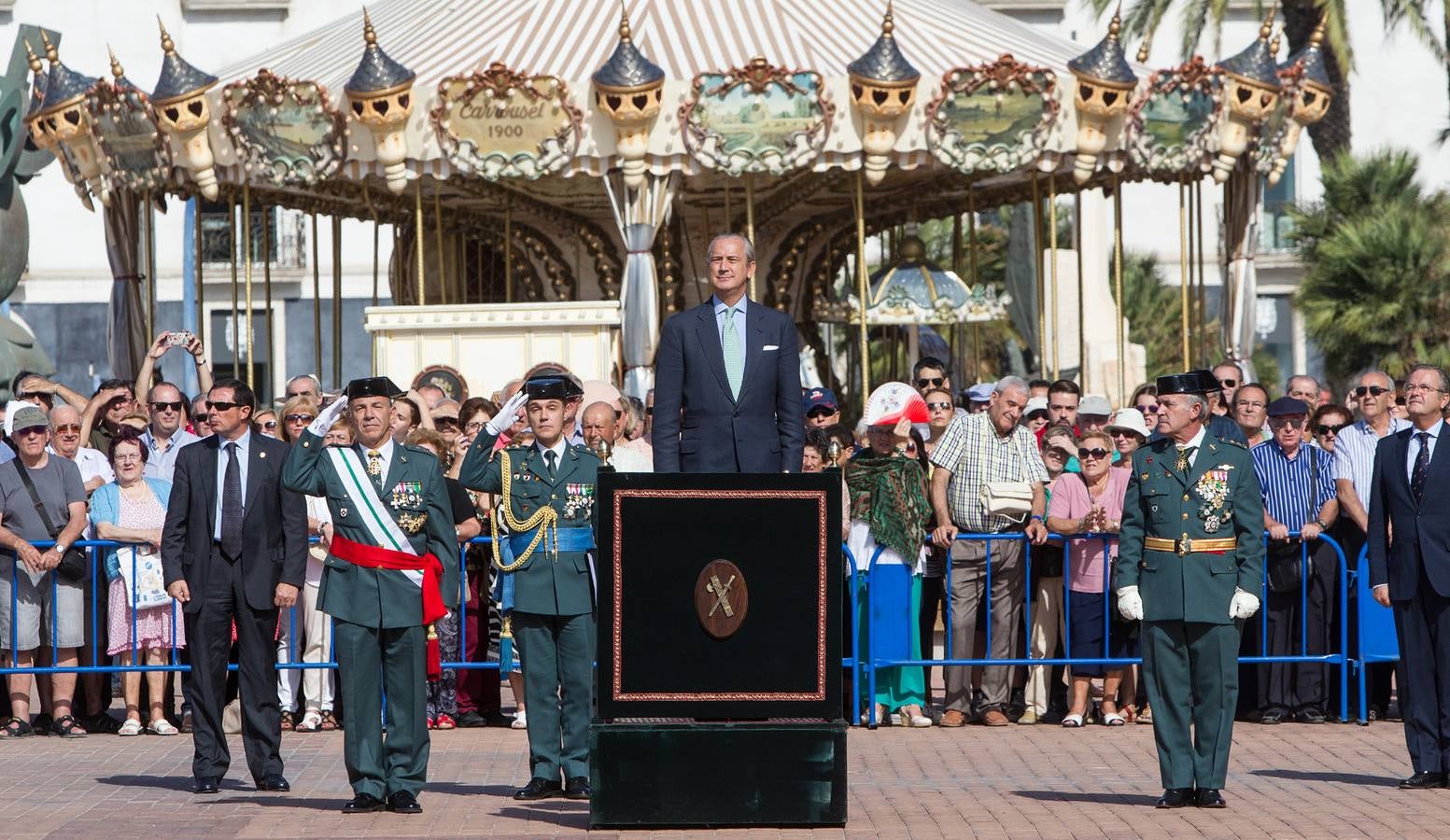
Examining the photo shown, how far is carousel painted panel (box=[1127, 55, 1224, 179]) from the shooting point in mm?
18938

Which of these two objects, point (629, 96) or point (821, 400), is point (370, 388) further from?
point (629, 96)

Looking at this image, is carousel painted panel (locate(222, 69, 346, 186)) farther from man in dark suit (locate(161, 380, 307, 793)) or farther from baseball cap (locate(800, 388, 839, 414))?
man in dark suit (locate(161, 380, 307, 793))

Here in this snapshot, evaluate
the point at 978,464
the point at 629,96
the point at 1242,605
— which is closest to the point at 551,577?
the point at 1242,605

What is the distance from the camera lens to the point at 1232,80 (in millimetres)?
19125

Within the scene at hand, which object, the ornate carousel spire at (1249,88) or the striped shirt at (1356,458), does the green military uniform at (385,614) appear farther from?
the ornate carousel spire at (1249,88)

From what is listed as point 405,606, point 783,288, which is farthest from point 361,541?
point 783,288

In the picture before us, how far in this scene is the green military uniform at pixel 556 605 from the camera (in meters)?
8.99

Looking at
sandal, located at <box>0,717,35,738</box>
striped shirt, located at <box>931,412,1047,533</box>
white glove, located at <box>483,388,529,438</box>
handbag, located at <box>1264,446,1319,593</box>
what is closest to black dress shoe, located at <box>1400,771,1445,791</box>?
handbag, located at <box>1264,446,1319,593</box>

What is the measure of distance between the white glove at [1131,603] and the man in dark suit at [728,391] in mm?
1485

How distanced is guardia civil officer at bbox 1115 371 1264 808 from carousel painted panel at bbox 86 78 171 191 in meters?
12.2

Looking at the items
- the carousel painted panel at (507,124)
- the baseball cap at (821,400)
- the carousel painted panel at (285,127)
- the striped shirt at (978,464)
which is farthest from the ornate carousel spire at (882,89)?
the striped shirt at (978,464)

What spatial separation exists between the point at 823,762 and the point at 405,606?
1.84 m

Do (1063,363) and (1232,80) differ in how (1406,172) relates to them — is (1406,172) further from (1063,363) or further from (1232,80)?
(1232,80)

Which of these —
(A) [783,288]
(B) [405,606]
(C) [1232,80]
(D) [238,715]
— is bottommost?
(D) [238,715]
